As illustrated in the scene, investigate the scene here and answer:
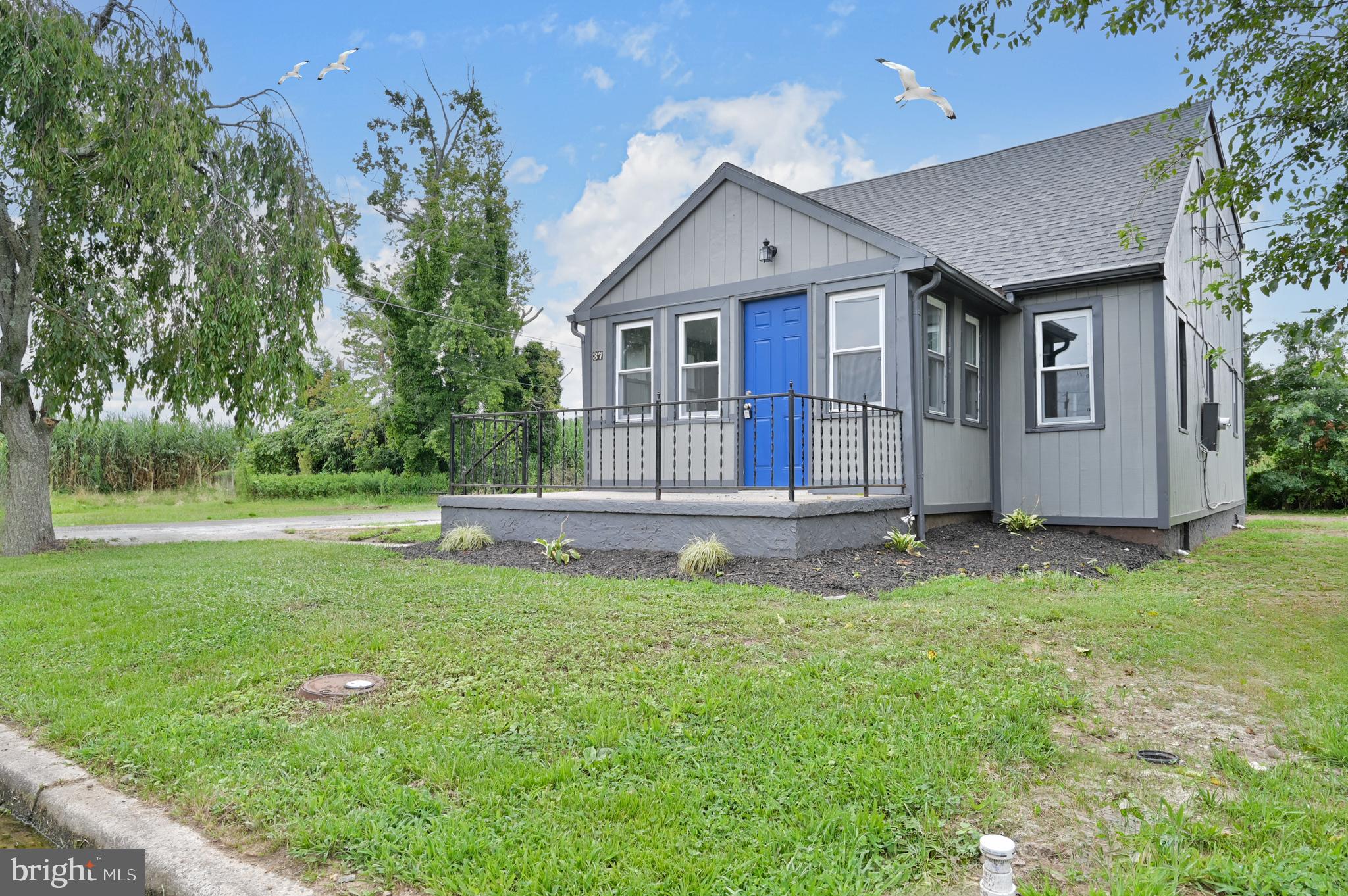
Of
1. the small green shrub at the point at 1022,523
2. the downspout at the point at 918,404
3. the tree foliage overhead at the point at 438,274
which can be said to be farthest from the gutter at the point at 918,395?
the tree foliage overhead at the point at 438,274

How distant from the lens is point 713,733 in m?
2.90

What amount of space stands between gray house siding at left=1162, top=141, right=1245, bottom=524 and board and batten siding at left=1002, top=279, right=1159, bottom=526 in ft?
0.70

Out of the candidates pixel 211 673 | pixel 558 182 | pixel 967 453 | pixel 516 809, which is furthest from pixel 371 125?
pixel 516 809

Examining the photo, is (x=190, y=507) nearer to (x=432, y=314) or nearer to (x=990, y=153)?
(x=432, y=314)

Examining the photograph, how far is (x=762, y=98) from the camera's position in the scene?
17594mm

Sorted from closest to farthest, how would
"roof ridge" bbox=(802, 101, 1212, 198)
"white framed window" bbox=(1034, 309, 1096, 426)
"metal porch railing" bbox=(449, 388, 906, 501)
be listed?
"metal porch railing" bbox=(449, 388, 906, 501) → "white framed window" bbox=(1034, 309, 1096, 426) → "roof ridge" bbox=(802, 101, 1212, 198)

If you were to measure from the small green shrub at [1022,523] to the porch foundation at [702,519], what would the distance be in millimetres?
1721

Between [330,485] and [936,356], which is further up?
[936,356]

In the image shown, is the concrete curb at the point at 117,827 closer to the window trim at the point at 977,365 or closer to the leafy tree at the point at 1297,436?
the window trim at the point at 977,365

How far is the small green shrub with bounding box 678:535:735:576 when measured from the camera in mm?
6801

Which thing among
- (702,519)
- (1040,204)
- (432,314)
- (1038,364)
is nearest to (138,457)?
(432,314)

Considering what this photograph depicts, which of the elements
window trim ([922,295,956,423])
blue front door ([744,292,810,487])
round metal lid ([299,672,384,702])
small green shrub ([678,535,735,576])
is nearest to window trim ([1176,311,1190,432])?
window trim ([922,295,956,423])

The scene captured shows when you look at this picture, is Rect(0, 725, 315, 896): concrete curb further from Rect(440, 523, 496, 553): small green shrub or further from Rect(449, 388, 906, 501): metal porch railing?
Rect(440, 523, 496, 553): small green shrub

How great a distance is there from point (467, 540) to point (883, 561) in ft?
14.6
